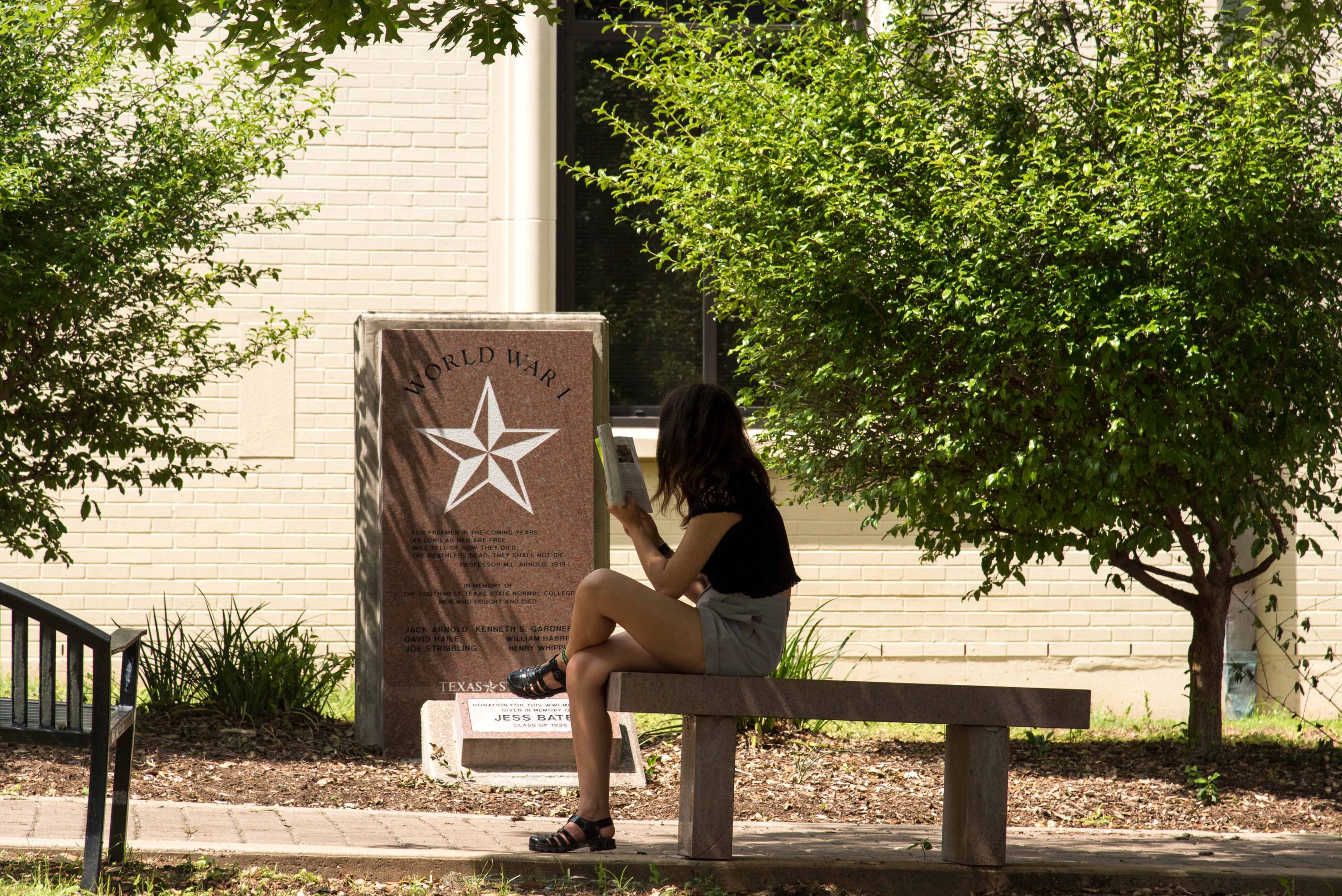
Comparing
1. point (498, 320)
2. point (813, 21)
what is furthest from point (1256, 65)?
point (498, 320)

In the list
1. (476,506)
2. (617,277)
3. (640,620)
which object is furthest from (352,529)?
(640,620)

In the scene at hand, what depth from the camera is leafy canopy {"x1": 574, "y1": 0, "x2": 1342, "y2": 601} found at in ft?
17.5

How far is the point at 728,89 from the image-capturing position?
6012mm

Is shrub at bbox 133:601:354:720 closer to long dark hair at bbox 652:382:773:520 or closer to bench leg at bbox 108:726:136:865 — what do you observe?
bench leg at bbox 108:726:136:865

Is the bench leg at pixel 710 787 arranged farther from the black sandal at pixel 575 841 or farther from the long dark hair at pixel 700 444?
the long dark hair at pixel 700 444

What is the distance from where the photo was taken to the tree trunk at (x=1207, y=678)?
632 cm

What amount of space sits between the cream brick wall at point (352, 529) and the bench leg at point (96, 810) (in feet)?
16.7

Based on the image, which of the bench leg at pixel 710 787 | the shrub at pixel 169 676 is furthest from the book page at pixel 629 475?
the shrub at pixel 169 676

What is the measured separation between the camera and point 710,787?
380 cm

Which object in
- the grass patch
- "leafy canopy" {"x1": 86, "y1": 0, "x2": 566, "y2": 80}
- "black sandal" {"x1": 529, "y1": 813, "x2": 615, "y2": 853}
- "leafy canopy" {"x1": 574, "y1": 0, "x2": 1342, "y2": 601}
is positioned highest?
"leafy canopy" {"x1": 86, "y1": 0, "x2": 566, "y2": 80}

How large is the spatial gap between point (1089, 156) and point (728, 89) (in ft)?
5.36

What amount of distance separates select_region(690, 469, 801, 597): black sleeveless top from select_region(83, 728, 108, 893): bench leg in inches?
67.5

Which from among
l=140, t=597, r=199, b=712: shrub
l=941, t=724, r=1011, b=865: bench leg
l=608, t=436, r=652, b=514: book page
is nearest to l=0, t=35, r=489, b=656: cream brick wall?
l=140, t=597, r=199, b=712: shrub

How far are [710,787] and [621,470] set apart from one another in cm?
98
